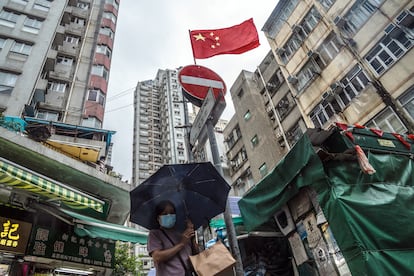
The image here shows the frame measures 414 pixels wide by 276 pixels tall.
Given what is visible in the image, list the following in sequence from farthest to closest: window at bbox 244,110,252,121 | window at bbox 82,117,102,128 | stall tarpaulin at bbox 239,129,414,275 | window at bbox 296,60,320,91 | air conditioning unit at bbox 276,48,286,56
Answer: window at bbox 244,110,252,121
air conditioning unit at bbox 276,48,286,56
window at bbox 82,117,102,128
window at bbox 296,60,320,91
stall tarpaulin at bbox 239,129,414,275

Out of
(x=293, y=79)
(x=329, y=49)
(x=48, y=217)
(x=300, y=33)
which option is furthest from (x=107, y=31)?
(x=48, y=217)

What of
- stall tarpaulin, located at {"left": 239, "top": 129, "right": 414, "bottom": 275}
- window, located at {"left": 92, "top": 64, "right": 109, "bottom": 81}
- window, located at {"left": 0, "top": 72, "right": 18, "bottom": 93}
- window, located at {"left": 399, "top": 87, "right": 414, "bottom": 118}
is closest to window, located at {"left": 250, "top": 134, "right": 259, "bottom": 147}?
window, located at {"left": 399, "top": 87, "right": 414, "bottom": 118}

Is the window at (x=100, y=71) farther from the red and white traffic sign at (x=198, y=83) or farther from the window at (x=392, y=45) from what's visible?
the red and white traffic sign at (x=198, y=83)

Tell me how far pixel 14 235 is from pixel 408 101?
54.4 feet

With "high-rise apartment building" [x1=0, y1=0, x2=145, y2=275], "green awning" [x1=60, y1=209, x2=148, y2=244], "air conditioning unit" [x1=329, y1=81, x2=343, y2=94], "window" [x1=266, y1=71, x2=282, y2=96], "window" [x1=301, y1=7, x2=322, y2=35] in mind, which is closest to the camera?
"high-rise apartment building" [x1=0, y1=0, x2=145, y2=275]

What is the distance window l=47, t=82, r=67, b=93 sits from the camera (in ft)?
69.8

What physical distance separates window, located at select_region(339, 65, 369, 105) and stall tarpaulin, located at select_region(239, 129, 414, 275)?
1024 cm

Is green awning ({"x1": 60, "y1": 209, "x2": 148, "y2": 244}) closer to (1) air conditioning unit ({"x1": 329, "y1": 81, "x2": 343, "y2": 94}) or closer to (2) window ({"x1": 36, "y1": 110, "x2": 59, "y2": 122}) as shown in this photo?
(1) air conditioning unit ({"x1": 329, "y1": 81, "x2": 343, "y2": 94})

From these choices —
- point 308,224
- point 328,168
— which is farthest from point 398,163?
point 308,224

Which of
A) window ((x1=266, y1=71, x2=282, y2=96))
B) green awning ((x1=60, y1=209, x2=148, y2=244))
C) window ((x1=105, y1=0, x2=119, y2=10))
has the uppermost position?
window ((x1=105, y1=0, x2=119, y2=10))

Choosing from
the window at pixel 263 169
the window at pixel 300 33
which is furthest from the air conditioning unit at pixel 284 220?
the window at pixel 300 33

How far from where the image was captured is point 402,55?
42.7 feet

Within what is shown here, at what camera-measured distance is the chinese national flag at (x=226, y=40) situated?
6830mm

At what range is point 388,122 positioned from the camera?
13414 millimetres
